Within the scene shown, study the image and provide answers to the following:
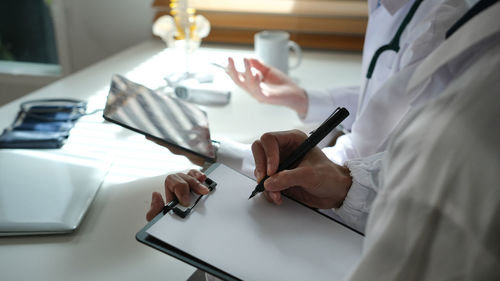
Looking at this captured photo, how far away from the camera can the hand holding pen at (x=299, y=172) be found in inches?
22.1

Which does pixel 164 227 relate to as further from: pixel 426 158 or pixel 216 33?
pixel 216 33

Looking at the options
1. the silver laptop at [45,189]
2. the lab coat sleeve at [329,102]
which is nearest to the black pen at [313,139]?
the silver laptop at [45,189]

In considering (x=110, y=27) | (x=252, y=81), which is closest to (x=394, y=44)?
(x=252, y=81)

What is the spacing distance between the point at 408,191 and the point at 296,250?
0.22 meters

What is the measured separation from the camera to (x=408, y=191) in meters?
0.30

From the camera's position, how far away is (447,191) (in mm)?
286

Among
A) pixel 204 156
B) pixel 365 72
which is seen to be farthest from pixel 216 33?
pixel 204 156

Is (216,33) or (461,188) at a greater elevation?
(461,188)

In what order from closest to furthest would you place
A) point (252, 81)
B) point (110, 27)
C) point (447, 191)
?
point (447, 191)
point (252, 81)
point (110, 27)

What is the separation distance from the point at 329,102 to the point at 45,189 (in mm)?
656

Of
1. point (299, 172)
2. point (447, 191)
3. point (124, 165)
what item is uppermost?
point (447, 191)

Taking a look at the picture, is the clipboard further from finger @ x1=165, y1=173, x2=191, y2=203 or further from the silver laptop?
the silver laptop

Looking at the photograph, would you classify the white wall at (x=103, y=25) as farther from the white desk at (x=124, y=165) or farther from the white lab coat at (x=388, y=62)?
the white lab coat at (x=388, y=62)

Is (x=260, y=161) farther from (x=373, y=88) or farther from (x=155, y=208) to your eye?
(x=373, y=88)
